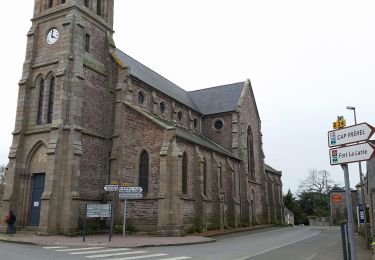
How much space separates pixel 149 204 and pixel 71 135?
6890 mm

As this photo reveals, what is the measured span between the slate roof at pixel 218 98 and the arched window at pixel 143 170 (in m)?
16.7

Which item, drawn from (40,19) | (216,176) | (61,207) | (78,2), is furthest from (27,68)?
(216,176)

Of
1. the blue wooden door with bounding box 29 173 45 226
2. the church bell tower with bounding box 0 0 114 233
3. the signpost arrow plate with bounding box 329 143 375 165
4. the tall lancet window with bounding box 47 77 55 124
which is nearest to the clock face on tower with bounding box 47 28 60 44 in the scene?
the church bell tower with bounding box 0 0 114 233

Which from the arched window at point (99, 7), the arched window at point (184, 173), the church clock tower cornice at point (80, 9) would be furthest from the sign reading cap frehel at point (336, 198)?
the arched window at point (99, 7)

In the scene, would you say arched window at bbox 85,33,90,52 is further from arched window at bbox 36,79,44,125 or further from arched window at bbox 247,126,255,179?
arched window at bbox 247,126,255,179

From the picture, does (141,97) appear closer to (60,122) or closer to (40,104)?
(40,104)

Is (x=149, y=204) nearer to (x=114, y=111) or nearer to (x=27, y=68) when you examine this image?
(x=114, y=111)

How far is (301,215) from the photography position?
71.1 meters

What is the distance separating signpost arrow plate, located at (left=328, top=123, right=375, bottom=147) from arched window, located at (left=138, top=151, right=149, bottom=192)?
762 inches

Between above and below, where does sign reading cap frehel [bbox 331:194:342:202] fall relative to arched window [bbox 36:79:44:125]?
below

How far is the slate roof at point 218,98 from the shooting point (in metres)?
41.2

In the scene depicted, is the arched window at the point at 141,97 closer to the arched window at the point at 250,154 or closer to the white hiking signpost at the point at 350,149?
the arched window at the point at 250,154

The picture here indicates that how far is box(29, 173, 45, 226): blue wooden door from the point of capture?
23.7 metres

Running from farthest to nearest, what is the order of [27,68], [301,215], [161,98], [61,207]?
[301,215] → [161,98] → [27,68] → [61,207]
